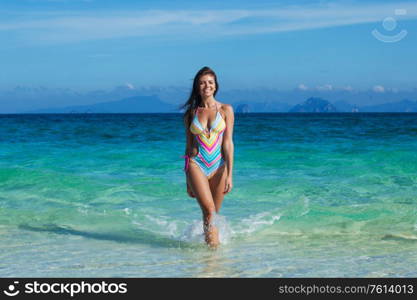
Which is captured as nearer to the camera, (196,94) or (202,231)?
(196,94)

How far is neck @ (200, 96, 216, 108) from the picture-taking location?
6.84 metres

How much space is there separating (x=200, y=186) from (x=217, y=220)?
47cm

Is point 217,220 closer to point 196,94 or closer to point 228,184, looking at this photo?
point 228,184

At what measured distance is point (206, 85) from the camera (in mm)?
6742

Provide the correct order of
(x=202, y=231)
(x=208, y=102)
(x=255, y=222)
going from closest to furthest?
(x=208, y=102) → (x=202, y=231) → (x=255, y=222)

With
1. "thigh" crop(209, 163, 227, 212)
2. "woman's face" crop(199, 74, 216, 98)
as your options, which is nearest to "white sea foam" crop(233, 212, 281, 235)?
"thigh" crop(209, 163, 227, 212)

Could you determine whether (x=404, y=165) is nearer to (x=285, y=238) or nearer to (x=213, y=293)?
(x=285, y=238)

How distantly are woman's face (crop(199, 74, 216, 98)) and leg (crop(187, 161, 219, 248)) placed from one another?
797mm
